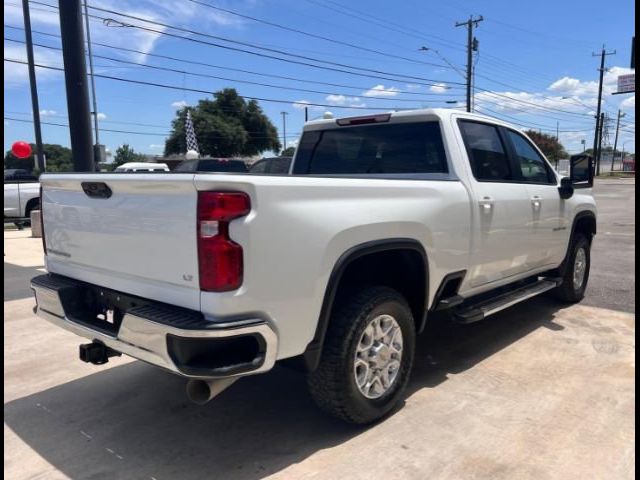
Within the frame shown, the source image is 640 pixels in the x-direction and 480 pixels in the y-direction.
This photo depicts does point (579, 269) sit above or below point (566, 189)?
below

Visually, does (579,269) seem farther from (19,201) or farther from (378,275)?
(19,201)

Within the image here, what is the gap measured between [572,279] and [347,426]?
148 inches

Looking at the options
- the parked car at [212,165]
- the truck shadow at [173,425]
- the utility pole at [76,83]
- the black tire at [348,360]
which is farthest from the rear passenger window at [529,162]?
the parked car at [212,165]

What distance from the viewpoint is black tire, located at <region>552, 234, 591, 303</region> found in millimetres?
5838

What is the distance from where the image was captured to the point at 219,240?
2.44m

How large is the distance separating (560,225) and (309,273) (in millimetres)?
3535

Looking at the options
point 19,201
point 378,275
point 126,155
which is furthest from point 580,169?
point 126,155

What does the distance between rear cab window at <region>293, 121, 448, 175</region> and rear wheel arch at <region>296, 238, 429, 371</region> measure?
0.89 metres

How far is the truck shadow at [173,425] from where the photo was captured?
9.68ft

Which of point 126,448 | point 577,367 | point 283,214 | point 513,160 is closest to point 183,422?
point 126,448

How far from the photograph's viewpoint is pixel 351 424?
3273 mm

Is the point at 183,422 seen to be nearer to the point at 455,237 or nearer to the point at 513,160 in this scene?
the point at 455,237

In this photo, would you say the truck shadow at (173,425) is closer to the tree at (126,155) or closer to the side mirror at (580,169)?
the side mirror at (580,169)

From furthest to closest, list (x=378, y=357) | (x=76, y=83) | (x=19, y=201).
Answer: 1. (x=19, y=201)
2. (x=76, y=83)
3. (x=378, y=357)
